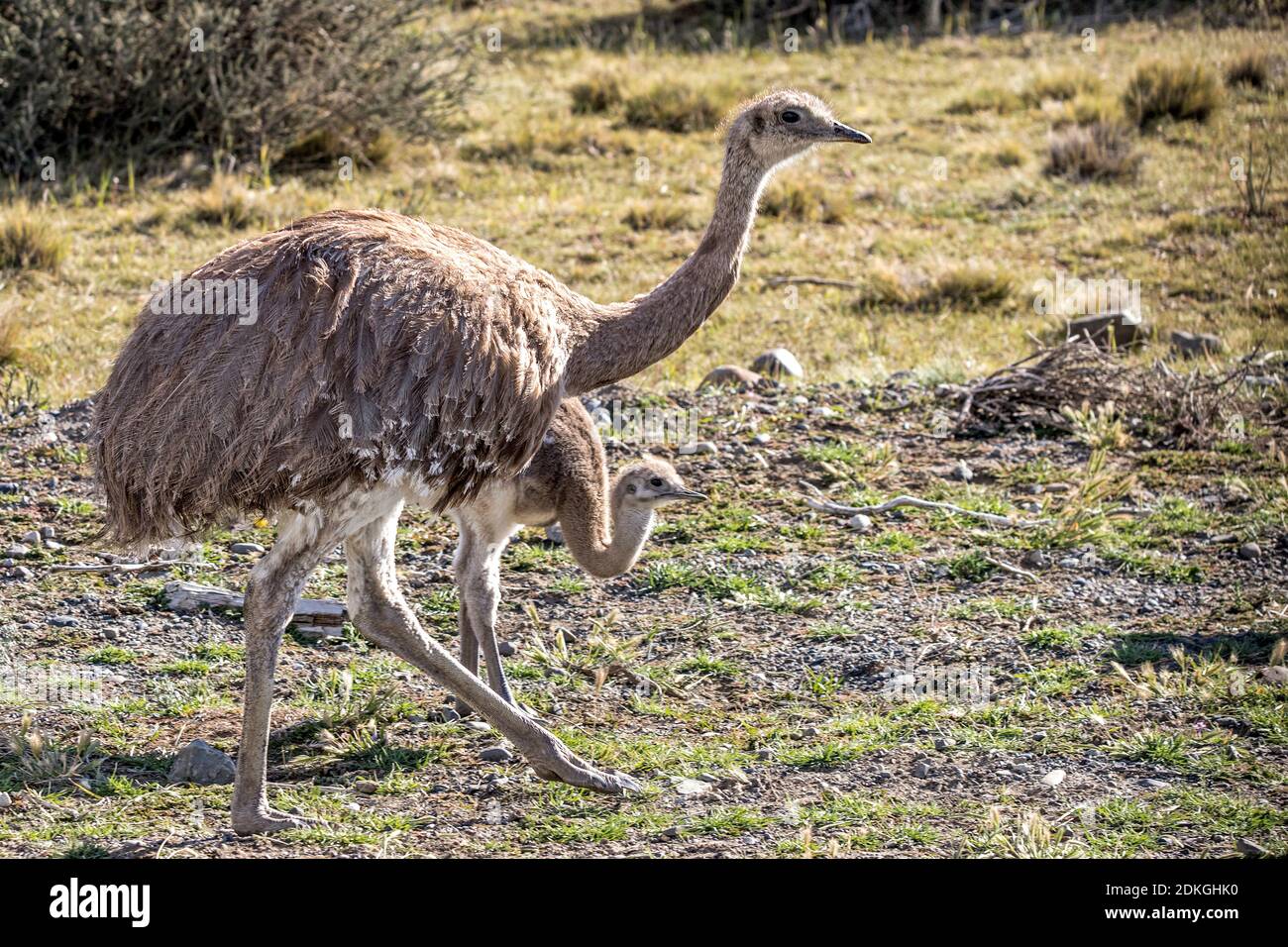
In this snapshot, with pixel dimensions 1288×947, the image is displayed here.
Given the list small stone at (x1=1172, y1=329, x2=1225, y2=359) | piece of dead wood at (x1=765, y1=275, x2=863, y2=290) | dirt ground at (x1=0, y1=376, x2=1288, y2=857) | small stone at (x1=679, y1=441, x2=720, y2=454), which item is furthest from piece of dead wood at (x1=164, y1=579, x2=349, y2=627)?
small stone at (x1=1172, y1=329, x2=1225, y2=359)

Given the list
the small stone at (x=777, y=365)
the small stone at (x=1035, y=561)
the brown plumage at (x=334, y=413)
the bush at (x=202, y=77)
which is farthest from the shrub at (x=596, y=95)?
the brown plumage at (x=334, y=413)

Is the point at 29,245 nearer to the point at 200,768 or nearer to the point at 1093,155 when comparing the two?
the point at 200,768

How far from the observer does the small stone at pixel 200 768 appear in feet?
17.9

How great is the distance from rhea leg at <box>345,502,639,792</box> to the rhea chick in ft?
1.35

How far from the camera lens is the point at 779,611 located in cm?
687

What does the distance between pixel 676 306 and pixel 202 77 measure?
299 inches

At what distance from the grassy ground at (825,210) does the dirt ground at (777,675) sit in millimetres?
1592

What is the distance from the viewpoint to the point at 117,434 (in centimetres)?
508

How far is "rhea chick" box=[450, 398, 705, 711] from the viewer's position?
6129 millimetres

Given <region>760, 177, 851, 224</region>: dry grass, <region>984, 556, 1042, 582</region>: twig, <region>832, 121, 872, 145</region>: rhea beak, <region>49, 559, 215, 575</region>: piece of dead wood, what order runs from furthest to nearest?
<region>760, 177, 851, 224</region>: dry grass, <region>984, 556, 1042, 582</region>: twig, <region>49, 559, 215, 575</region>: piece of dead wood, <region>832, 121, 872, 145</region>: rhea beak

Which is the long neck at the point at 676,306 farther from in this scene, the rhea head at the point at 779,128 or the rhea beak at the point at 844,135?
the rhea beak at the point at 844,135

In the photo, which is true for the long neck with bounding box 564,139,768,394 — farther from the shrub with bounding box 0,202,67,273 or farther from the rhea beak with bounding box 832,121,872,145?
the shrub with bounding box 0,202,67,273

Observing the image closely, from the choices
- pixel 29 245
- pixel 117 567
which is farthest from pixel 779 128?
pixel 29 245

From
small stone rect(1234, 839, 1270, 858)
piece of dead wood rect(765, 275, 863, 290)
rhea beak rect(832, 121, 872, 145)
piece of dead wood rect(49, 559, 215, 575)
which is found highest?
rhea beak rect(832, 121, 872, 145)
